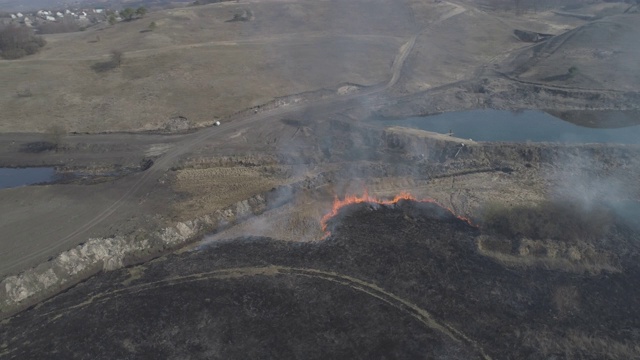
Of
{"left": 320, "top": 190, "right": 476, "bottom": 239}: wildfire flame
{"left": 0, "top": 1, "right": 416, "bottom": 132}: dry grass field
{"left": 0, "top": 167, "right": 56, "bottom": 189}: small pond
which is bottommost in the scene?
{"left": 0, "top": 167, "right": 56, "bottom": 189}: small pond

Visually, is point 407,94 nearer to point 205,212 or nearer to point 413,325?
point 205,212

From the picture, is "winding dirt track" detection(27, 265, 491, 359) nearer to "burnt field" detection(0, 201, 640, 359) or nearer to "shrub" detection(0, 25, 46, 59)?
"burnt field" detection(0, 201, 640, 359)

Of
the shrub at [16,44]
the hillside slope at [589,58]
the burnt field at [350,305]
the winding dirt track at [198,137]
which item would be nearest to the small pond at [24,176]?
the winding dirt track at [198,137]

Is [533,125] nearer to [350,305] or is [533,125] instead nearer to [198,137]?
[350,305]

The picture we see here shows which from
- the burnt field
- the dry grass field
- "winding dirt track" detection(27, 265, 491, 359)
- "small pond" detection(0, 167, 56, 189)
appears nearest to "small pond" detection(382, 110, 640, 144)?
the dry grass field

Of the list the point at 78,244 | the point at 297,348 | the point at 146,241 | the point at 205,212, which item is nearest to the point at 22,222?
the point at 78,244

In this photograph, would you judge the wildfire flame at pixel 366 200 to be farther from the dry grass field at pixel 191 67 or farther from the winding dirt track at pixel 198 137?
the dry grass field at pixel 191 67
